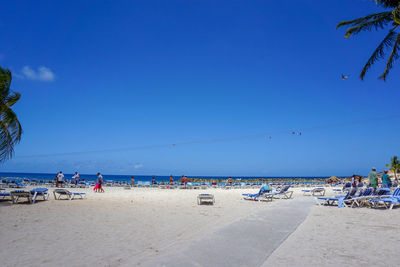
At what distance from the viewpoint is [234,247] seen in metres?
4.67

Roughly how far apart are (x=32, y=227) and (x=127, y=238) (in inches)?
109

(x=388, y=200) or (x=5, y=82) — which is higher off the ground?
(x=5, y=82)

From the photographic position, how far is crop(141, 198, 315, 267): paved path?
394 centimetres

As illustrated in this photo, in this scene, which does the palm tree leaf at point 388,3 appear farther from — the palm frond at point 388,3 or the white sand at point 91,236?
the white sand at point 91,236

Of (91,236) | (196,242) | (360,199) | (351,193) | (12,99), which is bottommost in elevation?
(91,236)

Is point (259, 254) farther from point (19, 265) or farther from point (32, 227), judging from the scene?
point (32, 227)

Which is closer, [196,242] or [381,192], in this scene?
[196,242]

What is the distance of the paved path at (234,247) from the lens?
3.94 meters

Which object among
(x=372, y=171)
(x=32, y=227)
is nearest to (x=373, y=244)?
(x=32, y=227)

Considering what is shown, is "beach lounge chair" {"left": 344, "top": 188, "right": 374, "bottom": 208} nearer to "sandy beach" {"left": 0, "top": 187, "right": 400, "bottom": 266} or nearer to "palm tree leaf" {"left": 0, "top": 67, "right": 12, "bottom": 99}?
"sandy beach" {"left": 0, "top": 187, "right": 400, "bottom": 266}

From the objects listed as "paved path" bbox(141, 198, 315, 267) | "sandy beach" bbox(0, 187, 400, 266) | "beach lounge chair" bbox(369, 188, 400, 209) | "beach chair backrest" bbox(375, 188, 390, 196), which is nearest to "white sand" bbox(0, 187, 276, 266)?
"sandy beach" bbox(0, 187, 400, 266)

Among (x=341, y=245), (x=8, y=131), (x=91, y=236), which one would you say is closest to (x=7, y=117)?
(x=8, y=131)

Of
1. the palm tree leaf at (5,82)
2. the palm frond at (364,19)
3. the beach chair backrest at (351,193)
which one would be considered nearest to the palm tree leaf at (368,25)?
the palm frond at (364,19)

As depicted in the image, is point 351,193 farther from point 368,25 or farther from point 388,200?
point 368,25
